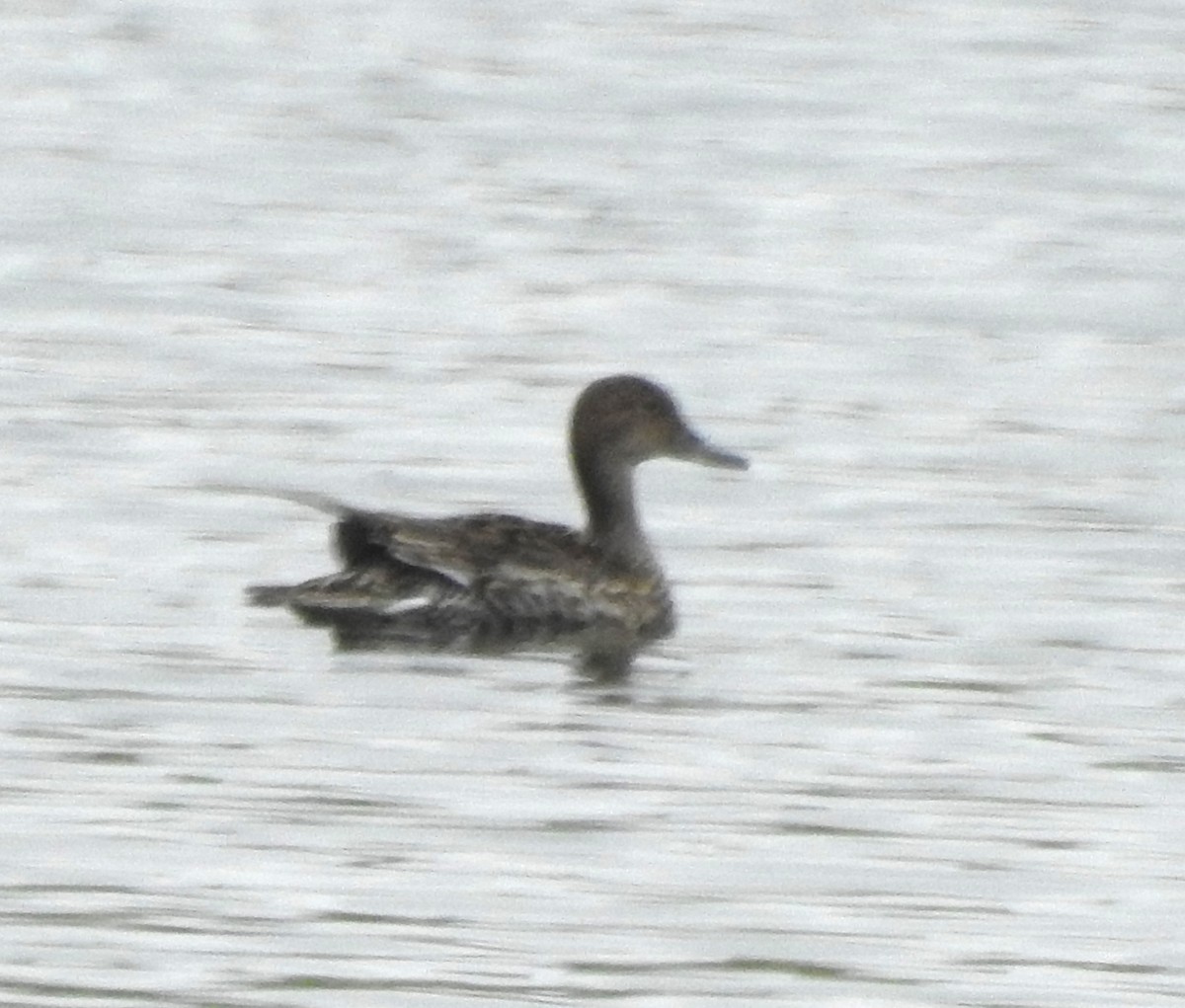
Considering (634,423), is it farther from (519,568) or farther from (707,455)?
(519,568)

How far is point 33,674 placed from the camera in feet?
36.1

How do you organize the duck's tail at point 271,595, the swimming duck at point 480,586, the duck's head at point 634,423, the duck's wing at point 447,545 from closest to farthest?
1. the duck's tail at point 271,595
2. the swimming duck at point 480,586
3. the duck's wing at point 447,545
4. the duck's head at point 634,423

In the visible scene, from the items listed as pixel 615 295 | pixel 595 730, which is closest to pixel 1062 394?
pixel 615 295

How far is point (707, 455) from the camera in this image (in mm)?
13289

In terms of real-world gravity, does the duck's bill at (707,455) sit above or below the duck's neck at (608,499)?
above

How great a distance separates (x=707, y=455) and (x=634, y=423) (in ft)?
0.80

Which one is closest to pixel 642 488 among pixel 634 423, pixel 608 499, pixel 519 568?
pixel 634 423

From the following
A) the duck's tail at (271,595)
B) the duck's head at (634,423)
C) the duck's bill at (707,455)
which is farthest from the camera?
the duck's head at (634,423)

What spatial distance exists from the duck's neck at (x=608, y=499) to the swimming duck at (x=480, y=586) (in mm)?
14

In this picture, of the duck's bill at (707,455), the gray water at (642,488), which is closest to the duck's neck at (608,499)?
the duck's bill at (707,455)

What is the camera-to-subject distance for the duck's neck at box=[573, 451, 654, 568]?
42.6 ft

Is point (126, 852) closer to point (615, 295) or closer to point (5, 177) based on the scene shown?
point (615, 295)

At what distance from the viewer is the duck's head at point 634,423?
1330 cm

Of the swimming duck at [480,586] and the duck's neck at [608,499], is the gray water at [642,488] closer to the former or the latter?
the swimming duck at [480,586]
